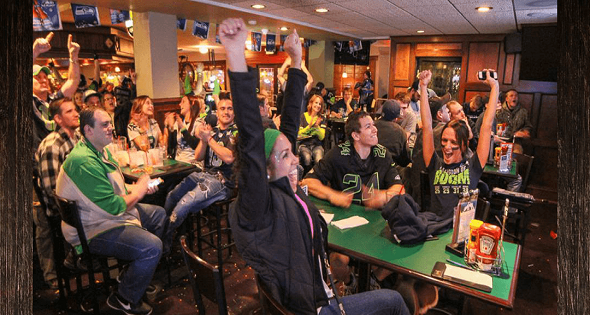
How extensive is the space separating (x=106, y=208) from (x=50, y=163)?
71cm

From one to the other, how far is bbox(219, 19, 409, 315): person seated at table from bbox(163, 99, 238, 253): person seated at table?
68.9 inches

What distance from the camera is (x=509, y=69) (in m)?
7.45

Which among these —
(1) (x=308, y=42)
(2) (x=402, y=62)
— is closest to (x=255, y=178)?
(2) (x=402, y=62)

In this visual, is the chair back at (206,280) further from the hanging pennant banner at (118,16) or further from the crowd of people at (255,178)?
the hanging pennant banner at (118,16)

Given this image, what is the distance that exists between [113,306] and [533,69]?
6.44 metres

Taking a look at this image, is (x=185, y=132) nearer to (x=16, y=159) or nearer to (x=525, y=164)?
(x=16, y=159)

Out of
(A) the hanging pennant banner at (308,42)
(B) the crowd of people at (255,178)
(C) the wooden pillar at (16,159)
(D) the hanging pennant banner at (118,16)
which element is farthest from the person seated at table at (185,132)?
(A) the hanging pennant banner at (308,42)

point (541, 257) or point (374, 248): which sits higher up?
point (374, 248)

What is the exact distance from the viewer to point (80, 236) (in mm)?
2350

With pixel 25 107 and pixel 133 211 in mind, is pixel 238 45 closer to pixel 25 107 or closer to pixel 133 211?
pixel 25 107

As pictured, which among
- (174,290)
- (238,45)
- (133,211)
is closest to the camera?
(238,45)

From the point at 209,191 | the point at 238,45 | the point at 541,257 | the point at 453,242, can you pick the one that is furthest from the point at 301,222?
the point at 541,257

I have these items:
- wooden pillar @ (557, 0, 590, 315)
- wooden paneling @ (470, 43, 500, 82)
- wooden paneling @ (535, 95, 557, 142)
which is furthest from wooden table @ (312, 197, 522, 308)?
wooden paneling @ (470, 43, 500, 82)

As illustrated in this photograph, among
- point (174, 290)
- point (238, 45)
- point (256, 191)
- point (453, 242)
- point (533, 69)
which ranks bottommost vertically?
point (174, 290)
